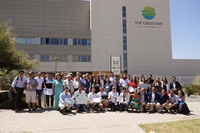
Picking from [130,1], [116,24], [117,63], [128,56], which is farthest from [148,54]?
[117,63]

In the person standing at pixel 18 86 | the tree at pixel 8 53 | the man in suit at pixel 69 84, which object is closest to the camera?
the person standing at pixel 18 86

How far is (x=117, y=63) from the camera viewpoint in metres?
16.0

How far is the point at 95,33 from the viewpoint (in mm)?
38156

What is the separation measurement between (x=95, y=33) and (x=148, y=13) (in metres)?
13.8

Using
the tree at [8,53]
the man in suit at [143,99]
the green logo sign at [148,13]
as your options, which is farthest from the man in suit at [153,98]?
the green logo sign at [148,13]

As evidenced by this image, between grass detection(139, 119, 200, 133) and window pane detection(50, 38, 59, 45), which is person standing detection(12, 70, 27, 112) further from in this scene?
window pane detection(50, 38, 59, 45)

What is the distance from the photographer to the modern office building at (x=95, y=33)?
120 feet

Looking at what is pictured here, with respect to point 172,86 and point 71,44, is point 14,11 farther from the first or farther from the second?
point 172,86

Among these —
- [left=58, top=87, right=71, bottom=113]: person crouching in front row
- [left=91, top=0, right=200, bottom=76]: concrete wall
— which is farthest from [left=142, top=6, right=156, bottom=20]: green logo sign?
[left=58, top=87, right=71, bottom=113]: person crouching in front row

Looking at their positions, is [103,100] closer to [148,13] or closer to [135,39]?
[135,39]

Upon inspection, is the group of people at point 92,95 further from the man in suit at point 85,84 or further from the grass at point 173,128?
the grass at point 173,128

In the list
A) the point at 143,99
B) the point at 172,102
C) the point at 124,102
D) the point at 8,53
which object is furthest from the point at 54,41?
the point at 172,102

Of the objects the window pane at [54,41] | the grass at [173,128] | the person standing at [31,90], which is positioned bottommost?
the grass at [173,128]

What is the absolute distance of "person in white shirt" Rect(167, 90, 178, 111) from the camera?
30.6 feet
